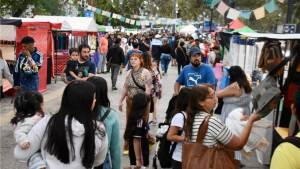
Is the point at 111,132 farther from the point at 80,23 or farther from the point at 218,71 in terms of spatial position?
the point at 80,23

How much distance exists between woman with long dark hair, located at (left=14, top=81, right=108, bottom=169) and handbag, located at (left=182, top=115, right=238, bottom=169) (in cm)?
92

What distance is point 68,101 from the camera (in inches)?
101

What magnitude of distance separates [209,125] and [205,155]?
0.84 feet

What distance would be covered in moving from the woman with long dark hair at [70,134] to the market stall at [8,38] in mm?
6992

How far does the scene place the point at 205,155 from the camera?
310 cm

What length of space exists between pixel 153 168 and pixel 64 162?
323 cm

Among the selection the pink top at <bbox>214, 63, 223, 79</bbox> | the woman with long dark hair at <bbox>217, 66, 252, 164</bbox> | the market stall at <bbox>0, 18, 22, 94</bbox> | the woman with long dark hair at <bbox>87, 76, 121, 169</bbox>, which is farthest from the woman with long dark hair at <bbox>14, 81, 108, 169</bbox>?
the pink top at <bbox>214, 63, 223, 79</bbox>

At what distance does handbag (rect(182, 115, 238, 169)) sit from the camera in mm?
3070

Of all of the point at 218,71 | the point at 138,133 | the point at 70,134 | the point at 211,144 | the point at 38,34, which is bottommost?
the point at 138,133

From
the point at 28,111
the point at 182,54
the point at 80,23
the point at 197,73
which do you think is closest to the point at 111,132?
the point at 28,111

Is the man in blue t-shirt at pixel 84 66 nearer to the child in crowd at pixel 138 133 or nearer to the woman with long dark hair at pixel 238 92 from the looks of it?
the child in crowd at pixel 138 133

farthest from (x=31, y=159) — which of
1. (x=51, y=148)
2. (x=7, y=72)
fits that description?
(x=7, y=72)

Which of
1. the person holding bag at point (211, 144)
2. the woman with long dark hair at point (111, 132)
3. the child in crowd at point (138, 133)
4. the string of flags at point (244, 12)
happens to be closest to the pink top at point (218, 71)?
the string of flags at point (244, 12)

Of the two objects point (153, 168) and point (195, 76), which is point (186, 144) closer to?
point (153, 168)
